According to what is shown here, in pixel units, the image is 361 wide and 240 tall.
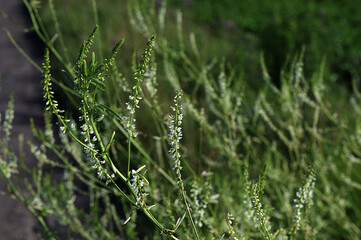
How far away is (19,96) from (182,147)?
4.22 meters

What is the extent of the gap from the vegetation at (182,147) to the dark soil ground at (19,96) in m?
0.21

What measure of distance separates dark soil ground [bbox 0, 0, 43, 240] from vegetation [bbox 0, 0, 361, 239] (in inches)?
8.1

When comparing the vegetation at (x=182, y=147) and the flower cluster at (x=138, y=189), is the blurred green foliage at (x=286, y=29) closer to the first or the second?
the vegetation at (x=182, y=147)

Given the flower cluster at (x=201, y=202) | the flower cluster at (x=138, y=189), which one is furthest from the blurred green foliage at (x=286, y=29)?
the flower cluster at (x=138, y=189)

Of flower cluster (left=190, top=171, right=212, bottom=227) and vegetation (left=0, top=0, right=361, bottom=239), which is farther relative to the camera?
flower cluster (left=190, top=171, right=212, bottom=227)

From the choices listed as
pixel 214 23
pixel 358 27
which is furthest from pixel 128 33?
pixel 358 27

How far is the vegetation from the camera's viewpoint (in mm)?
1029

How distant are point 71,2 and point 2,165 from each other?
25.3 ft

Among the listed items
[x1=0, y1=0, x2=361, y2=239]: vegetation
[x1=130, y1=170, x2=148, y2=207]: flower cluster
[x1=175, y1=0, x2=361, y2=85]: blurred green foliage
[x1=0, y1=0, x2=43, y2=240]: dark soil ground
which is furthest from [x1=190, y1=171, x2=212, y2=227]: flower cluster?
[x1=175, y1=0, x2=361, y2=85]: blurred green foliage

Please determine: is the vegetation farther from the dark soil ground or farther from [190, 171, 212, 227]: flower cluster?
the dark soil ground

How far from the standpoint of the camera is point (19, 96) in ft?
18.4

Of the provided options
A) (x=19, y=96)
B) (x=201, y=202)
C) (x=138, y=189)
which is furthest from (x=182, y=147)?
(x=19, y=96)

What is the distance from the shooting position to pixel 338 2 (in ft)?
26.0

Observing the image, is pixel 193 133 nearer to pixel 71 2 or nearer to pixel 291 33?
pixel 291 33
